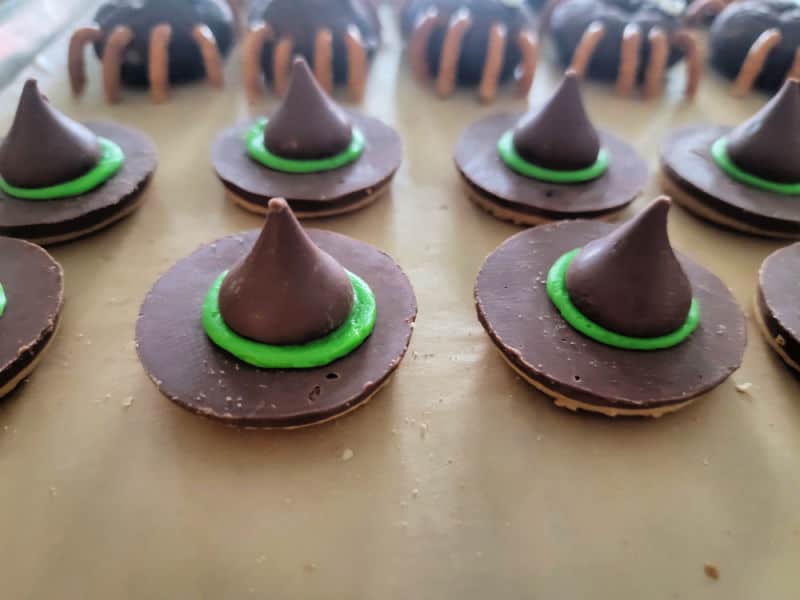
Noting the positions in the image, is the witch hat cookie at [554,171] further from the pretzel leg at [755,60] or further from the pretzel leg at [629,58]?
the pretzel leg at [755,60]

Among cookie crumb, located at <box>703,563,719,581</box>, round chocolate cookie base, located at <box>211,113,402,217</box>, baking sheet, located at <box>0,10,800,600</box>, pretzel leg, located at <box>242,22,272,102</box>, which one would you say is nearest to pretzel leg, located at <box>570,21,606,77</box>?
round chocolate cookie base, located at <box>211,113,402,217</box>

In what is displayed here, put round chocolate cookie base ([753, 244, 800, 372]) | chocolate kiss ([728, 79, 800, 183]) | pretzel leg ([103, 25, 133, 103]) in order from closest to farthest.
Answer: round chocolate cookie base ([753, 244, 800, 372]) < chocolate kiss ([728, 79, 800, 183]) < pretzel leg ([103, 25, 133, 103])

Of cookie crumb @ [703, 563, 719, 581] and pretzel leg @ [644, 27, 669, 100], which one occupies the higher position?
pretzel leg @ [644, 27, 669, 100]

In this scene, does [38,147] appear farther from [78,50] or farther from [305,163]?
[78,50]

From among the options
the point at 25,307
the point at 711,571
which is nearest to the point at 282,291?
the point at 25,307

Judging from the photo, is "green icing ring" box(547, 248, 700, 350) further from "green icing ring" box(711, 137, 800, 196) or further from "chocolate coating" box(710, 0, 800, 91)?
"chocolate coating" box(710, 0, 800, 91)

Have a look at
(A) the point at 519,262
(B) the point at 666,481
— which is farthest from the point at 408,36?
(B) the point at 666,481
